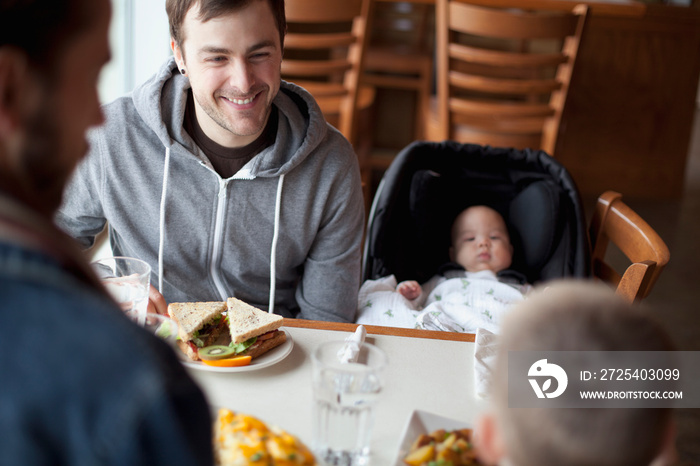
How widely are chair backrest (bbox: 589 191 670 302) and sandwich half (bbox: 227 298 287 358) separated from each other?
2.51ft

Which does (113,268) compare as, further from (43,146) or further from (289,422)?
(43,146)

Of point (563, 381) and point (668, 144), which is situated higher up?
point (563, 381)

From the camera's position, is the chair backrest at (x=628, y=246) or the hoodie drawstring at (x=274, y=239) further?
the hoodie drawstring at (x=274, y=239)

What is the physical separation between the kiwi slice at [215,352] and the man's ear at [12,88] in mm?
684

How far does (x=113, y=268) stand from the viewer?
1.13 m

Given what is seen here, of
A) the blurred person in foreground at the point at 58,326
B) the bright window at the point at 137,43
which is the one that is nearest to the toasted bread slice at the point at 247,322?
the blurred person in foreground at the point at 58,326

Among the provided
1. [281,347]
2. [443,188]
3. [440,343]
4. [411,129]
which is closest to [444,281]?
[443,188]

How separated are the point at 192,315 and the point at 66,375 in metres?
0.76

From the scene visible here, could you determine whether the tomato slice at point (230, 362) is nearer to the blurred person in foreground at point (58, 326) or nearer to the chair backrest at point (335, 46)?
the blurred person in foreground at point (58, 326)

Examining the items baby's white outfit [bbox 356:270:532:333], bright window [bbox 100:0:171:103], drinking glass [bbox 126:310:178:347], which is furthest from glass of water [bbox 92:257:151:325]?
bright window [bbox 100:0:171:103]

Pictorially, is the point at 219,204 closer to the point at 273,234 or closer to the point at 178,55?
the point at 273,234

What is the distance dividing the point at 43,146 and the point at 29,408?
0.19 metres

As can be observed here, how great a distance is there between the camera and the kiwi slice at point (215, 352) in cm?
108

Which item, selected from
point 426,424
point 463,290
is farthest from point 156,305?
point 463,290
